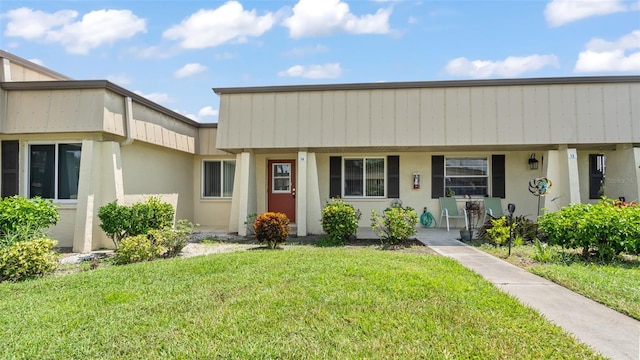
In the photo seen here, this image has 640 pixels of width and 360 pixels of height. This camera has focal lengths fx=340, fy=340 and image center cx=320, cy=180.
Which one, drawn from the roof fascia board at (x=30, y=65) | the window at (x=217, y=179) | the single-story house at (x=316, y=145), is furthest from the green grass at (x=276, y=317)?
the window at (x=217, y=179)

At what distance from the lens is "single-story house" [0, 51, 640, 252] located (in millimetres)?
8016

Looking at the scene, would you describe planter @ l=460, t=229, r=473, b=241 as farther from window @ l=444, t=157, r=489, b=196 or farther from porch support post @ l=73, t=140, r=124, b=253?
porch support post @ l=73, t=140, r=124, b=253

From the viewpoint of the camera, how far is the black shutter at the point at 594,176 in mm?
10531

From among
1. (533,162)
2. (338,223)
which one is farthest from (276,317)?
(533,162)

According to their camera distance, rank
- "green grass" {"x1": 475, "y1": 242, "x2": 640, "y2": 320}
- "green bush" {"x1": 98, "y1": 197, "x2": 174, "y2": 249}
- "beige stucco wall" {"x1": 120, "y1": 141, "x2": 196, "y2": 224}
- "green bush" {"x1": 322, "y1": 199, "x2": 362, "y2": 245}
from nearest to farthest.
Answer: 1. "green grass" {"x1": 475, "y1": 242, "x2": 640, "y2": 320}
2. "green bush" {"x1": 98, "y1": 197, "x2": 174, "y2": 249}
3. "green bush" {"x1": 322, "y1": 199, "x2": 362, "y2": 245}
4. "beige stucco wall" {"x1": 120, "y1": 141, "x2": 196, "y2": 224}

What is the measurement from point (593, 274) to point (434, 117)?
5.21m

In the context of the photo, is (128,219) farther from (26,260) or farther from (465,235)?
(465,235)

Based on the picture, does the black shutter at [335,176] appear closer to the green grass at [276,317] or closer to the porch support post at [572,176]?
the green grass at [276,317]

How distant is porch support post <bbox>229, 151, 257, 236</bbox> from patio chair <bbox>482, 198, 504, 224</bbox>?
24.0ft

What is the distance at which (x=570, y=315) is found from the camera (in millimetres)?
3799

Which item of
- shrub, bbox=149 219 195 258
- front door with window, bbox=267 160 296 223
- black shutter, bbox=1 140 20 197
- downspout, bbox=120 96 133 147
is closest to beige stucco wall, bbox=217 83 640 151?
front door with window, bbox=267 160 296 223

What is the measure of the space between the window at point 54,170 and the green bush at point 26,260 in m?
2.78

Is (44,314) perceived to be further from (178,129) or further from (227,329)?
→ (178,129)

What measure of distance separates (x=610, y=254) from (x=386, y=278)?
181 inches
